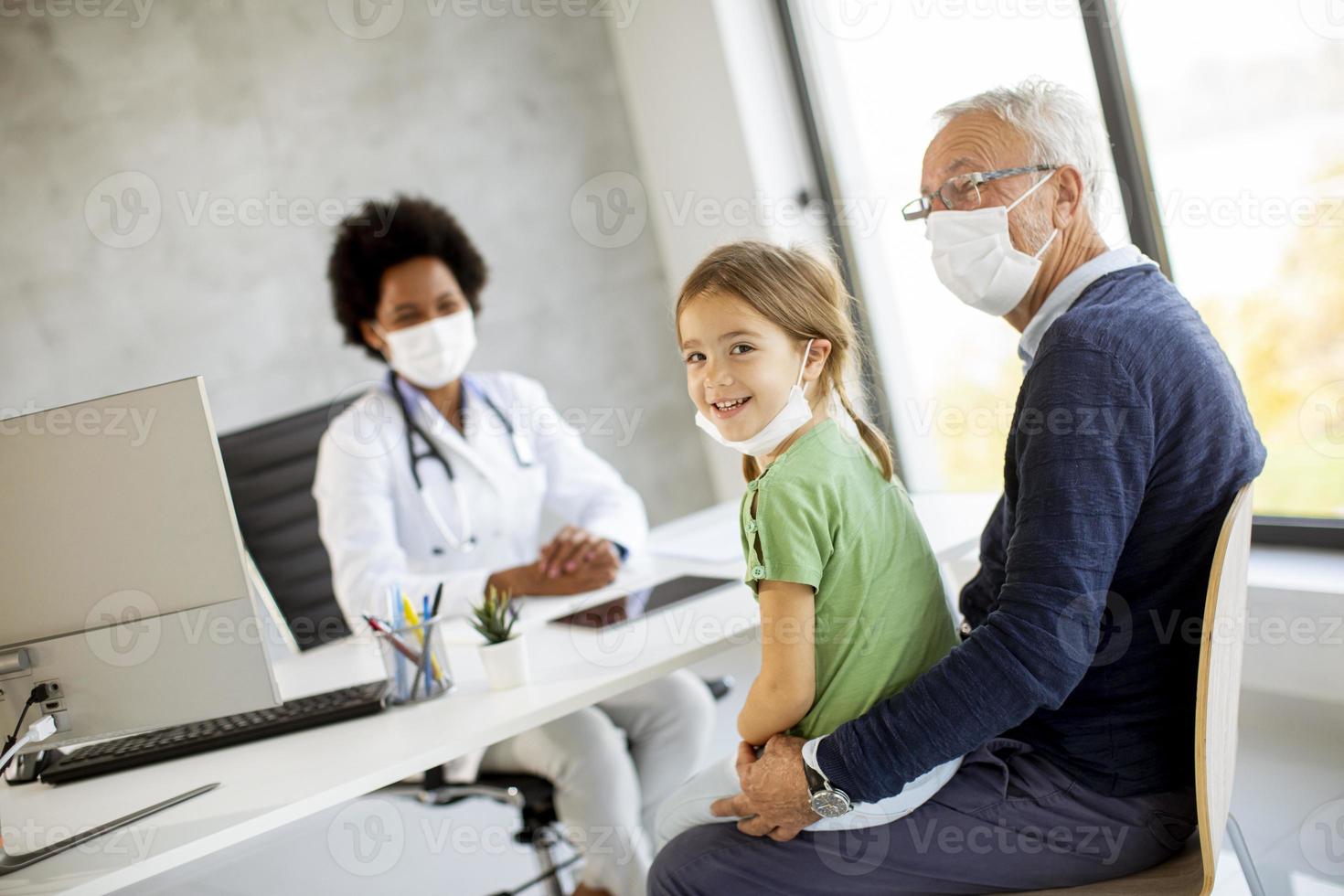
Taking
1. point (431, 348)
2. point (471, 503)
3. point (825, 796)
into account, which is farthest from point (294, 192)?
point (825, 796)

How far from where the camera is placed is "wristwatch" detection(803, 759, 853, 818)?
1251 mm

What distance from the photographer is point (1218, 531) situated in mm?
1219

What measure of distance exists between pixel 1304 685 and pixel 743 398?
47.8 inches

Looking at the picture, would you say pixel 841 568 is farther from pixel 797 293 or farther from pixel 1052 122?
pixel 1052 122

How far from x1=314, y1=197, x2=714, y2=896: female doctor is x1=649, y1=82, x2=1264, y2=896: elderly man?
1.77ft

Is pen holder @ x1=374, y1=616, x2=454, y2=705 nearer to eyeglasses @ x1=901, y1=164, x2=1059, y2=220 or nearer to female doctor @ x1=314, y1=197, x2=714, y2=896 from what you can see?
female doctor @ x1=314, y1=197, x2=714, y2=896

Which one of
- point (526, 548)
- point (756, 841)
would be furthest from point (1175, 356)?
point (526, 548)

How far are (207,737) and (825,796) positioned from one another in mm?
862

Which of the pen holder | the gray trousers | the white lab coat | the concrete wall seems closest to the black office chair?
the white lab coat

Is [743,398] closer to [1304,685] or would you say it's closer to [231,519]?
[231,519]

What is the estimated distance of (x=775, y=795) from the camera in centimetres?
130

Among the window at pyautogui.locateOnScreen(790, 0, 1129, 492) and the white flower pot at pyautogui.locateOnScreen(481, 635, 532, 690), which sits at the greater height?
the window at pyautogui.locateOnScreen(790, 0, 1129, 492)

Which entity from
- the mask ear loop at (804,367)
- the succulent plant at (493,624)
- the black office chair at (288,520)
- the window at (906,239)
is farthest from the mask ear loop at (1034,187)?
the window at (906,239)

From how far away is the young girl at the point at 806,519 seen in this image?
130cm
